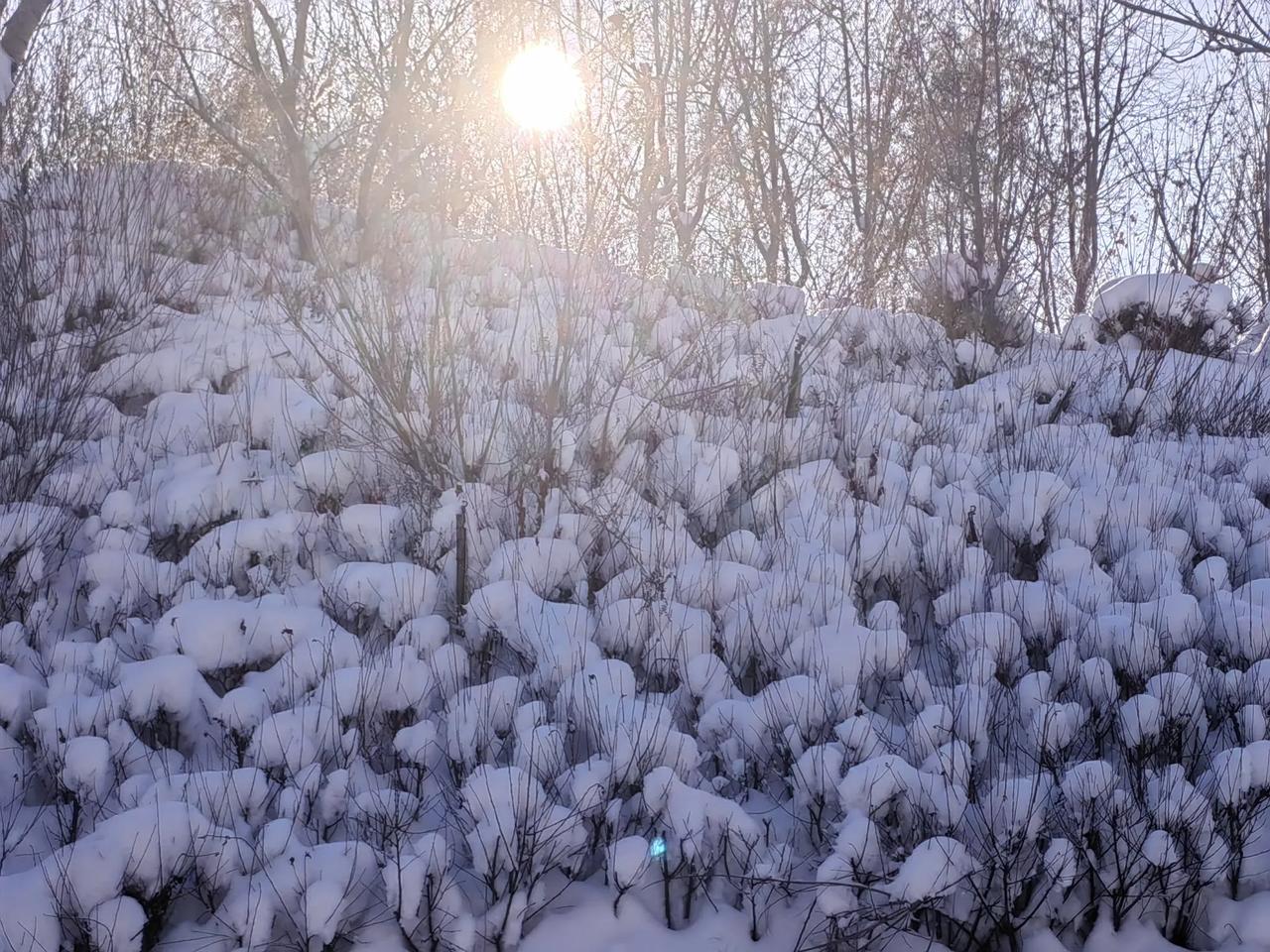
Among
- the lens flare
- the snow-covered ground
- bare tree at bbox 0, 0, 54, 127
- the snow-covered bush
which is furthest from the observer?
the snow-covered bush

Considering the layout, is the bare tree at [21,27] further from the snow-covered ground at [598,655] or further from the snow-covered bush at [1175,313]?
the snow-covered bush at [1175,313]

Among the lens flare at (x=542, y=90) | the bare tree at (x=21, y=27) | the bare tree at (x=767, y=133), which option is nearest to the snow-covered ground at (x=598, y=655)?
the lens flare at (x=542, y=90)

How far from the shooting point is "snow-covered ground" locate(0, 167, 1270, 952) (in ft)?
7.20

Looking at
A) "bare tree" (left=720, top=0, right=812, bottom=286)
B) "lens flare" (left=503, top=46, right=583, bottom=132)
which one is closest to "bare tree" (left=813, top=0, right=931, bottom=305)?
"bare tree" (left=720, top=0, right=812, bottom=286)

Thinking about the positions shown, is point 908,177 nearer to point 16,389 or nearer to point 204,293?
point 204,293

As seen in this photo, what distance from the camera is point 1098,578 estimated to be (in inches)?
133

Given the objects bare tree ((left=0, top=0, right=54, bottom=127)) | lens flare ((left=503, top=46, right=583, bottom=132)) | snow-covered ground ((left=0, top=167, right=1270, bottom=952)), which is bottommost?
snow-covered ground ((left=0, top=167, right=1270, bottom=952))

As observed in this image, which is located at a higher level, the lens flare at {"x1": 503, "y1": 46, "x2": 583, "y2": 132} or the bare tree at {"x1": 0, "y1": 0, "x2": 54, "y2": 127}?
the bare tree at {"x1": 0, "y1": 0, "x2": 54, "y2": 127}

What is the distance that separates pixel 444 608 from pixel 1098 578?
219cm

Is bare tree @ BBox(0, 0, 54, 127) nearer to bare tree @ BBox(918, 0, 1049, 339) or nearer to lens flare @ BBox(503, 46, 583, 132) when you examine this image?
lens flare @ BBox(503, 46, 583, 132)

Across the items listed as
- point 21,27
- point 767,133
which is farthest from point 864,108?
point 21,27

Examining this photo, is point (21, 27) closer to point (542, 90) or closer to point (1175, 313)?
point (542, 90)

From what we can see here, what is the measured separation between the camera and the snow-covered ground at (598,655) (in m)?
2.20

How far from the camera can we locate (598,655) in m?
2.96
